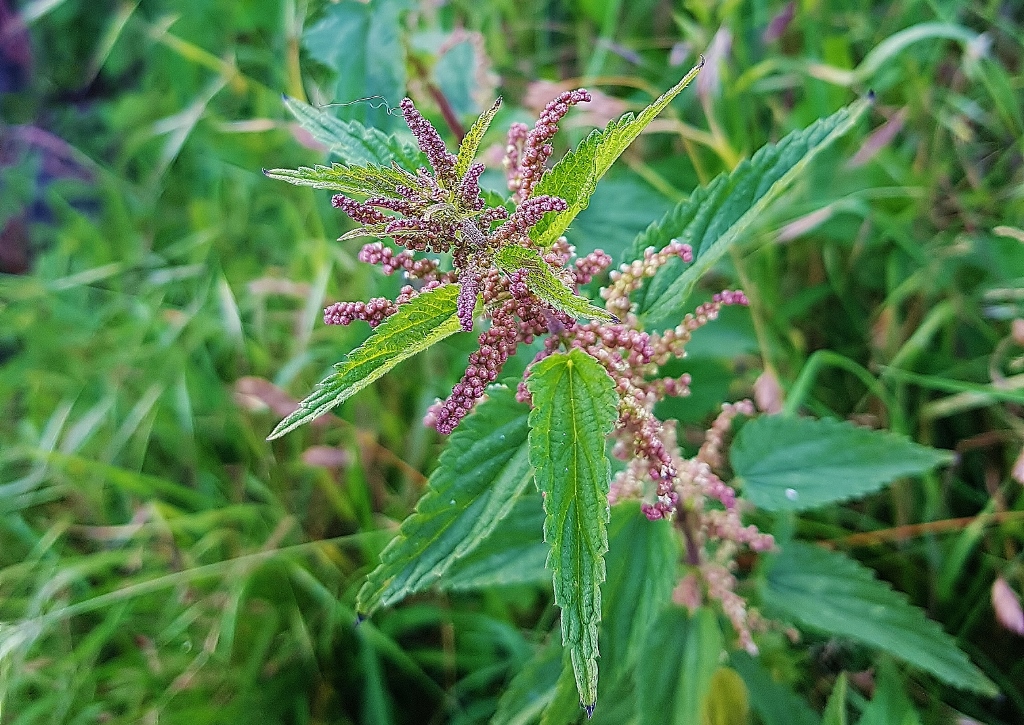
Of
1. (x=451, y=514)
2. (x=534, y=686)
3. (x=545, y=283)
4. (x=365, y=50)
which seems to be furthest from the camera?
(x=365, y=50)

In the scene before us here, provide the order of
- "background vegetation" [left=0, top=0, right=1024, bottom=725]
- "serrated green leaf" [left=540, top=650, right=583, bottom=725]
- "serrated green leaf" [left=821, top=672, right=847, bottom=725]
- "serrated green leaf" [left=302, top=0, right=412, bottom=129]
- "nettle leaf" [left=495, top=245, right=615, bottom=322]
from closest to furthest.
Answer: "nettle leaf" [left=495, top=245, right=615, bottom=322]
"serrated green leaf" [left=540, top=650, right=583, bottom=725]
"serrated green leaf" [left=821, top=672, right=847, bottom=725]
"serrated green leaf" [left=302, top=0, right=412, bottom=129]
"background vegetation" [left=0, top=0, right=1024, bottom=725]

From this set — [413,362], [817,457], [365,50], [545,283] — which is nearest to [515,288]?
[545,283]

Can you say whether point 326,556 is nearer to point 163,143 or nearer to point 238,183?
point 238,183

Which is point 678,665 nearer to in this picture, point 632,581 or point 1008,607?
point 632,581

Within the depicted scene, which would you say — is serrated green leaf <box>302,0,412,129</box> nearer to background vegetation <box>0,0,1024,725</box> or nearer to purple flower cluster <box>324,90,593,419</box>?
background vegetation <box>0,0,1024,725</box>

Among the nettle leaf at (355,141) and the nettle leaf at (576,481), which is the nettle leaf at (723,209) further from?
the nettle leaf at (355,141)

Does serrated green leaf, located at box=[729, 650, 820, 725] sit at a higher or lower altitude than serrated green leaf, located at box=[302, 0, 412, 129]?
lower

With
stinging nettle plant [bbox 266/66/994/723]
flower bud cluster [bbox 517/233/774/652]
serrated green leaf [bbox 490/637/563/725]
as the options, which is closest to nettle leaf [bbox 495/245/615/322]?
stinging nettle plant [bbox 266/66/994/723]
